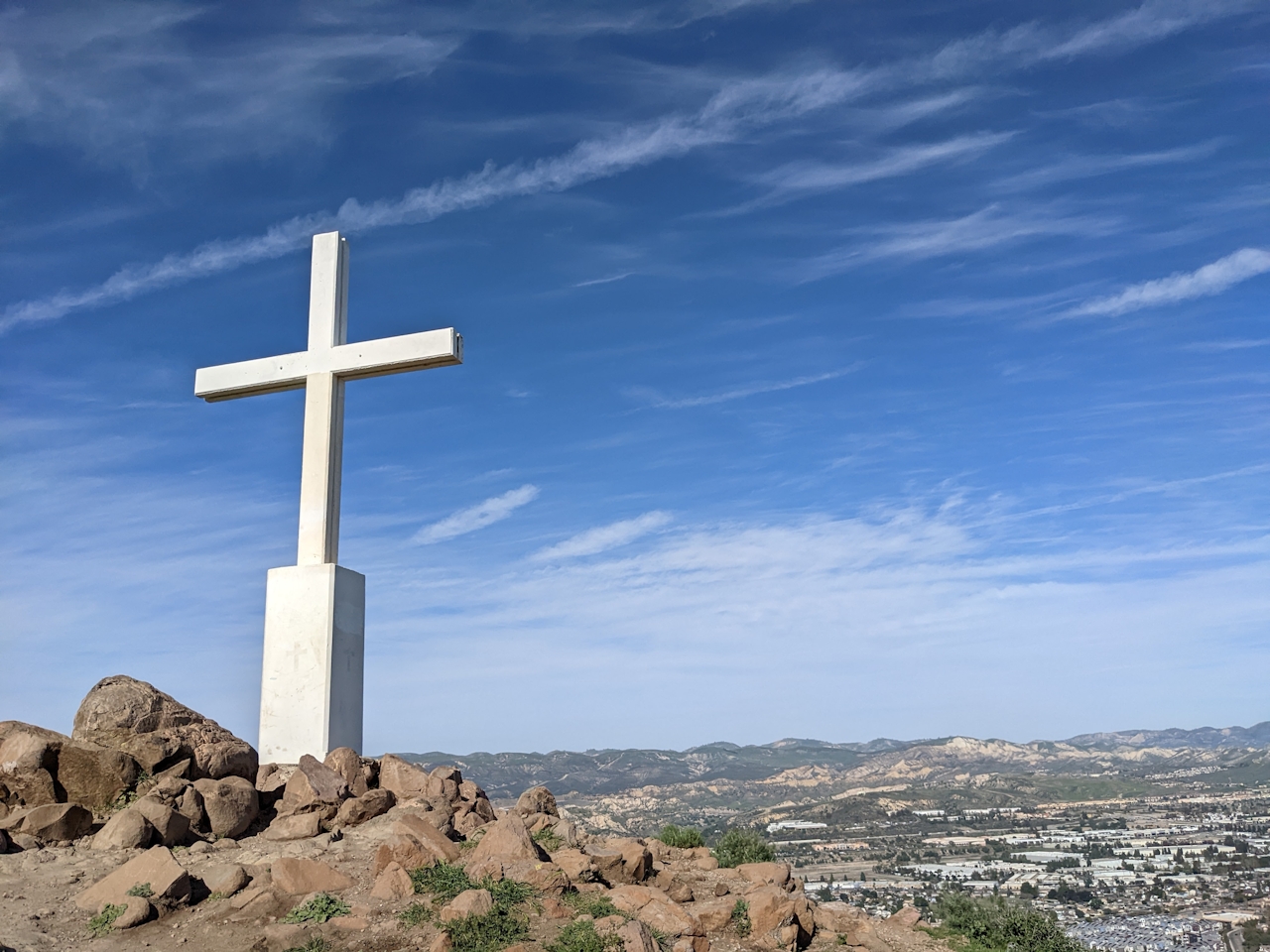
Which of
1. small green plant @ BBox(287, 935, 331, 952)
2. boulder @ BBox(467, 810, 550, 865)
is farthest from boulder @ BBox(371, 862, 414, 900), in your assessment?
small green plant @ BBox(287, 935, 331, 952)

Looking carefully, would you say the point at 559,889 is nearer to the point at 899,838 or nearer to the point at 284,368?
the point at 284,368

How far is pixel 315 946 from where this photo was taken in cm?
845

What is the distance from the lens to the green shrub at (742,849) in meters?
16.8

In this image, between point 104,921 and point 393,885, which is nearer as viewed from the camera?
point 104,921

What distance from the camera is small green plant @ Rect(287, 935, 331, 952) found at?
838 cm

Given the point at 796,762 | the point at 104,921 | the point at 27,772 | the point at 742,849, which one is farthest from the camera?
the point at 796,762

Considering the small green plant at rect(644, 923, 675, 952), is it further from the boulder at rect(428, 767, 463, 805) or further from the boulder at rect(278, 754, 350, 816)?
the boulder at rect(278, 754, 350, 816)

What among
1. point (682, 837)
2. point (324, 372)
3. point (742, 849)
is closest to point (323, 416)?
point (324, 372)

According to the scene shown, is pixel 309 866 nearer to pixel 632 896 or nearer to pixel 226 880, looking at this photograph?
pixel 226 880

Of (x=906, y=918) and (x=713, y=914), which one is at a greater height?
(x=713, y=914)

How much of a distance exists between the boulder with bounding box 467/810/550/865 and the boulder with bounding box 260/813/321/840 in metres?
1.92

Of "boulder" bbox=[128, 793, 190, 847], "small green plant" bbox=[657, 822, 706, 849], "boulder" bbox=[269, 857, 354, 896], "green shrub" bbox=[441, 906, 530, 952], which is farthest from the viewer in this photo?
"small green plant" bbox=[657, 822, 706, 849]

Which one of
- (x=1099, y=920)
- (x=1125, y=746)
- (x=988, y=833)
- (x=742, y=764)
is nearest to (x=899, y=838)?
(x=988, y=833)

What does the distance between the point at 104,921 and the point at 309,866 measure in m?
1.78
